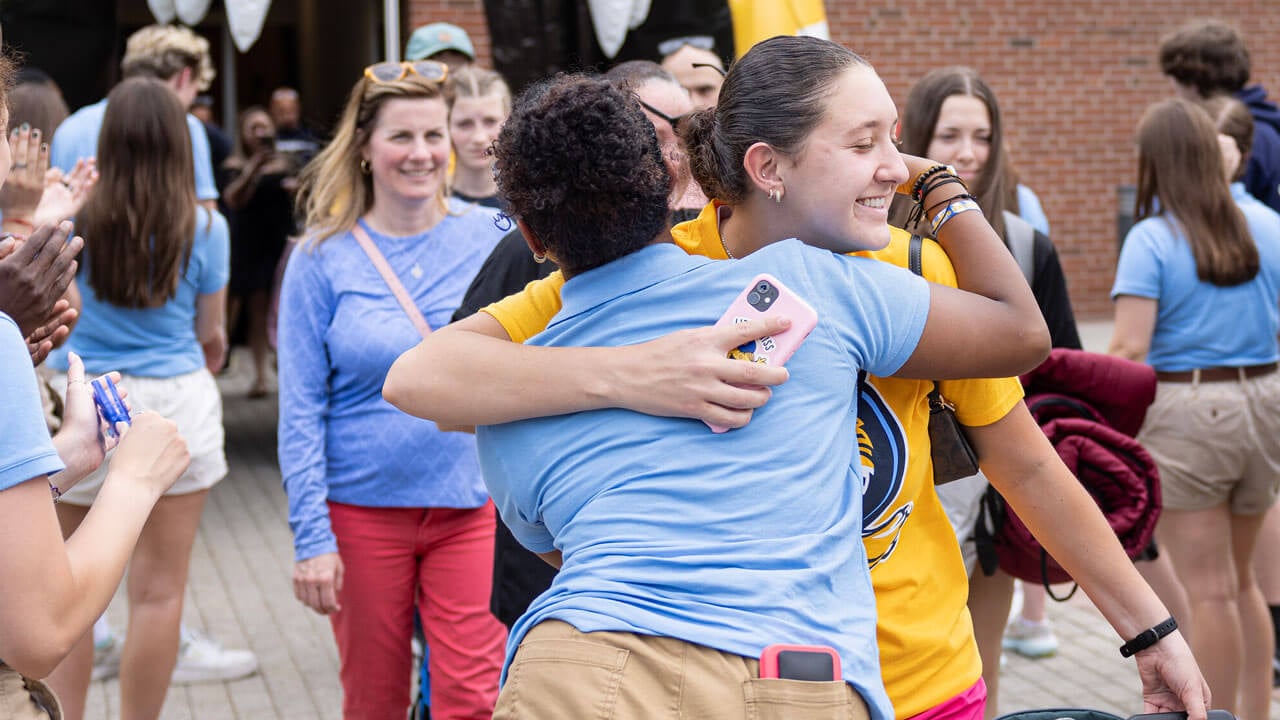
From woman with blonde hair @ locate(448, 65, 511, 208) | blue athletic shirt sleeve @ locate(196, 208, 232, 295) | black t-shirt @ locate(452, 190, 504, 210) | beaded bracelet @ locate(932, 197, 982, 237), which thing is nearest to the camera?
beaded bracelet @ locate(932, 197, 982, 237)

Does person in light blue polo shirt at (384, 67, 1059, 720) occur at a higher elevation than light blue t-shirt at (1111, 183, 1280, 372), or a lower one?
higher

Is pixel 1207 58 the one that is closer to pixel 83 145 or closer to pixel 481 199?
pixel 481 199

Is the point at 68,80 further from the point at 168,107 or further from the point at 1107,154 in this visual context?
the point at 1107,154

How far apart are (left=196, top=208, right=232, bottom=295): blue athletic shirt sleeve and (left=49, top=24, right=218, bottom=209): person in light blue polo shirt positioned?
515 millimetres

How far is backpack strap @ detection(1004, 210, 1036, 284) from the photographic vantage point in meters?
3.41

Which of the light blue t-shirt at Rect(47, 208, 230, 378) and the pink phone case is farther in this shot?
the light blue t-shirt at Rect(47, 208, 230, 378)

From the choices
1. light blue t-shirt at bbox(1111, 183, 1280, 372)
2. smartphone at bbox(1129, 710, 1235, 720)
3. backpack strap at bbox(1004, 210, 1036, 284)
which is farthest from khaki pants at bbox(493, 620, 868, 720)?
light blue t-shirt at bbox(1111, 183, 1280, 372)

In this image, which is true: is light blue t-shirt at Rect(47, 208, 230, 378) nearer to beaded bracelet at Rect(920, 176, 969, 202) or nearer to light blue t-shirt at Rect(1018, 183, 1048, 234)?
light blue t-shirt at Rect(1018, 183, 1048, 234)

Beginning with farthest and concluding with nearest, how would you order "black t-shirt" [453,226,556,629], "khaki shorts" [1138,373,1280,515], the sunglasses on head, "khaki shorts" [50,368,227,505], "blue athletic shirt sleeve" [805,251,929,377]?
the sunglasses on head < "khaki shorts" [50,368,227,505] < "khaki shorts" [1138,373,1280,515] < "black t-shirt" [453,226,556,629] < "blue athletic shirt sleeve" [805,251,929,377]

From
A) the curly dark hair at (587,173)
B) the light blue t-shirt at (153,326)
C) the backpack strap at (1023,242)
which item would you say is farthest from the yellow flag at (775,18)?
the curly dark hair at (587,173)

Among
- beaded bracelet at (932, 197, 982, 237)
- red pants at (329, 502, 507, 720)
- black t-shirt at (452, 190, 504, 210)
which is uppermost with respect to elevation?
beaded bracelet at (932, 197, 982, 237)

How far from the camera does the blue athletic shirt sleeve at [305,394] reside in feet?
11.0

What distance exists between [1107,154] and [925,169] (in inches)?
437

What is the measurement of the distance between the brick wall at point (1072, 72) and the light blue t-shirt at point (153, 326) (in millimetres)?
7875
